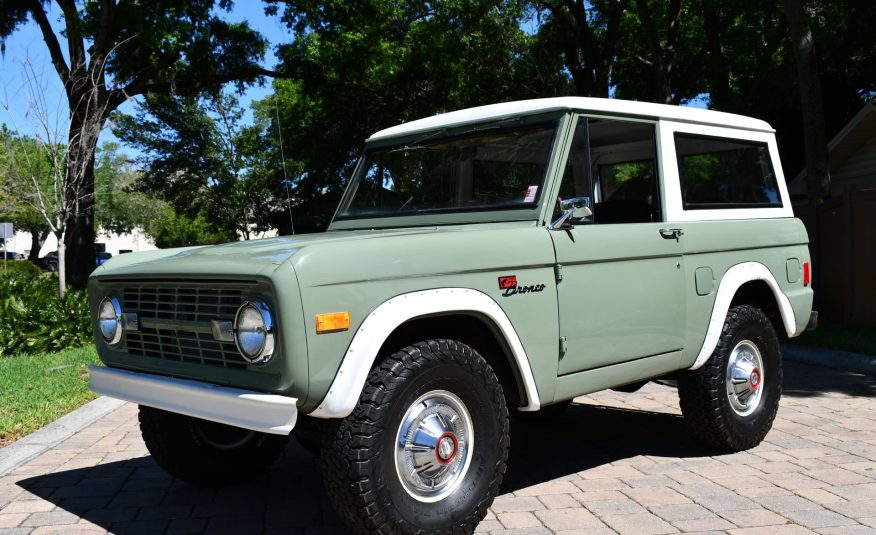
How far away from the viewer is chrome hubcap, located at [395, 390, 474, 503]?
11.4 ft

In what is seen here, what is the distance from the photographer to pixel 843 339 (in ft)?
30.4

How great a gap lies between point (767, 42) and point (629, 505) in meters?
16.3

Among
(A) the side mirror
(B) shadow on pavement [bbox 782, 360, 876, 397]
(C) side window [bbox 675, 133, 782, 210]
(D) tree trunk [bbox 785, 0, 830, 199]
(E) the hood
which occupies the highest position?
(D) tree trunk [bbox 785, 0, 830, 199]

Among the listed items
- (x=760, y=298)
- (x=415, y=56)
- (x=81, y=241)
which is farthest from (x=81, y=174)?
(x=760, y=298)

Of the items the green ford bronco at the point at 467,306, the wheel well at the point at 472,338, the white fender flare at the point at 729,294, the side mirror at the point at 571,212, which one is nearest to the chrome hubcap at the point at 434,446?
the green ford bronco at the point at 467,306

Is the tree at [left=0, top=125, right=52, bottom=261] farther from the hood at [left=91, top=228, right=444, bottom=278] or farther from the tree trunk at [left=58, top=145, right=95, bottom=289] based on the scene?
the hood at [left=91, top=228, right=444, bottom=278]

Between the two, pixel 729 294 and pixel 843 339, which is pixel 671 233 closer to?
pixel 729 294

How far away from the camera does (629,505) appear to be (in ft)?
13.9

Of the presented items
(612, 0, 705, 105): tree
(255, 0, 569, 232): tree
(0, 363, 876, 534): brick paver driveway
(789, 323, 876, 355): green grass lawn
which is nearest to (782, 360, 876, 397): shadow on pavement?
(789, 323, 876, 355): green grass lawn

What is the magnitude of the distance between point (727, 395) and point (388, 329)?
8.69ft

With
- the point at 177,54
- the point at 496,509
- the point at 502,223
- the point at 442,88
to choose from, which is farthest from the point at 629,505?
the point at 442,88

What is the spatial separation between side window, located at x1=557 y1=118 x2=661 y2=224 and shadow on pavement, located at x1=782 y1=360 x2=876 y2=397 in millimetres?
3203

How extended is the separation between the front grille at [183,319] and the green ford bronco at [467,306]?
12mm

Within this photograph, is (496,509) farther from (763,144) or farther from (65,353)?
(65,353)
